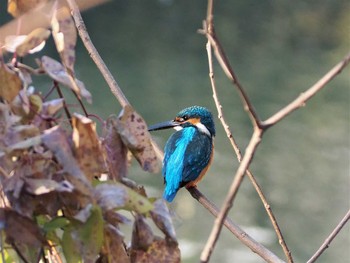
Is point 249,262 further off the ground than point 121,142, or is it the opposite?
point 121,142

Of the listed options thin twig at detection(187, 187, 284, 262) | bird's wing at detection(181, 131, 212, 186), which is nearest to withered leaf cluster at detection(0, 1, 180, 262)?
thin twig at detection(187, 187, 284, 262)

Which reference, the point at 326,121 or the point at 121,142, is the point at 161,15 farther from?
the point at 121,142

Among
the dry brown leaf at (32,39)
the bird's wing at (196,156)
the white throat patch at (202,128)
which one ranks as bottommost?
the bird's wing at (196,156)

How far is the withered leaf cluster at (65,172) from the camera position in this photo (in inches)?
31.2

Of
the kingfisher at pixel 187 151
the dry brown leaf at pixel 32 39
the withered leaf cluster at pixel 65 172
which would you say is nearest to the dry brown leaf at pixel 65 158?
the withered leaf cluster at pixel 65 172

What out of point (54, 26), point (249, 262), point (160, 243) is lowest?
point (249, 262)

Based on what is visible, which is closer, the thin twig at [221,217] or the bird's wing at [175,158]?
the thin twig at [221,217]

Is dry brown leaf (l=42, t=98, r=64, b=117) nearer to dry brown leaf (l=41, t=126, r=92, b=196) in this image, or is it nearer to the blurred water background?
dry brown leaf (l=41, t=126, r=92, b=196)

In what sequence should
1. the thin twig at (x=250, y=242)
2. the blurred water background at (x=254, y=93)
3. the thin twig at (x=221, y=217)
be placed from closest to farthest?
the thin twig at (x=221, y=217), the thin twig at (x=250, y=242), the blurred water background at (x=254, y=93)

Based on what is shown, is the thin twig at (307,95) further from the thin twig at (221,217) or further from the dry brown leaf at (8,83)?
the dry brown leaf at (8,83)

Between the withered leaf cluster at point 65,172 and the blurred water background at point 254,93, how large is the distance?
6883 millimetres

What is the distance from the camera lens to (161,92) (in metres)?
12.2

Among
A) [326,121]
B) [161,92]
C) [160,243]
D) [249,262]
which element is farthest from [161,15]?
[160,243]

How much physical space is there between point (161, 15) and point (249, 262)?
6692 mm
